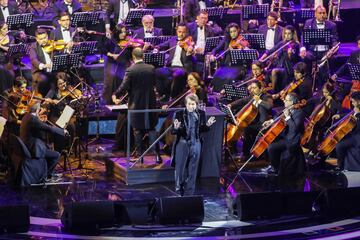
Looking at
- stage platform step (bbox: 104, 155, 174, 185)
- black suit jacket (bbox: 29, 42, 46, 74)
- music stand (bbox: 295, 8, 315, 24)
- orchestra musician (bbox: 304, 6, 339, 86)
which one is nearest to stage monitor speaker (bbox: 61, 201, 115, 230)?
stage platform step (bbox: 104, 155, 174, 185)

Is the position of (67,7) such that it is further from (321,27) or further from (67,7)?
(321,27)

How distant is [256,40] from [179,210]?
20.6 feet

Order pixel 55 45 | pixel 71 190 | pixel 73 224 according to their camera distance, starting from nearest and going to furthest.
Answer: pixel 73 224 < pixel 71 190 < pixel 55 45

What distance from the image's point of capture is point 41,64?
19.2 m

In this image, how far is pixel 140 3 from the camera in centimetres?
2228

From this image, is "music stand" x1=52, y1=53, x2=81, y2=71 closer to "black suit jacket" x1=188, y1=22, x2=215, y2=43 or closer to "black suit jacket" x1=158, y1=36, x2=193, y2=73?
"black suit jacket" x1=158, y1=36, x2=193, y2=73

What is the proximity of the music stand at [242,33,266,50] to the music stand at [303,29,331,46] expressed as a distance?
0.86 metres

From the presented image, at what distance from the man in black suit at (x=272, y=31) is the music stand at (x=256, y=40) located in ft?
2.32

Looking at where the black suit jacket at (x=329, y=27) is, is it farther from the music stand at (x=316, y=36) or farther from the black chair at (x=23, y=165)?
the black chair at (x=23, y=165)

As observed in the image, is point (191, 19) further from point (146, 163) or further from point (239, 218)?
point (239, 218)

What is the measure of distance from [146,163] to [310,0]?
7.63 metres

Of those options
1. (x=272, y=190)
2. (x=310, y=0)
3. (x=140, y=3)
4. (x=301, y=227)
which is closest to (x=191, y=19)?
(x=140, y=3)

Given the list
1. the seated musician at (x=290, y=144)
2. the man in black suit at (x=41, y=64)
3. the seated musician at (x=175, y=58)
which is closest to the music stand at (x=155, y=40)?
the seated musician at (x=175, y=58)

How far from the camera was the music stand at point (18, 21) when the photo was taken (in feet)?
64.5
